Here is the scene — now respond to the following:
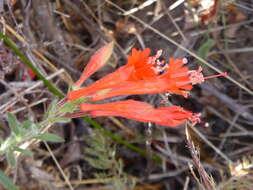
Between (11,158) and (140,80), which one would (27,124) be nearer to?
(11,158)

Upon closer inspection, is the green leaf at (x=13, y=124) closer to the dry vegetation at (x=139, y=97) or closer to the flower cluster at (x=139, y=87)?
the flower cluster at (x=139, y=87)

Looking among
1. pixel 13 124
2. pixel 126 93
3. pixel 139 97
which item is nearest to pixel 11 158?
pixel 13 124

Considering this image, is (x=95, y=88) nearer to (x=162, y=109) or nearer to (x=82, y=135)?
(x=162, y=109)

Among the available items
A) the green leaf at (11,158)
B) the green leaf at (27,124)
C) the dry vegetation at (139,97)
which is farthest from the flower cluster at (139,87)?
the dry vegetation at (139,97)

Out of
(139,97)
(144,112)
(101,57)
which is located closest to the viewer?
(144,112)

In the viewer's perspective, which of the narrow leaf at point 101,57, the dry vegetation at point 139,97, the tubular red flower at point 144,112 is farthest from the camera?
the dry vegetation at point 139,97

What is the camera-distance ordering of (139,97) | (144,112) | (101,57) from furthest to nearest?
(139,97) → (101,57) → (144,112)
